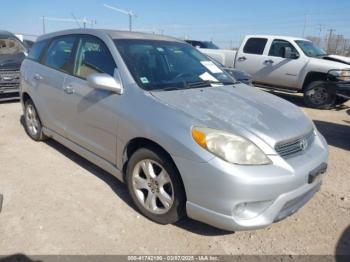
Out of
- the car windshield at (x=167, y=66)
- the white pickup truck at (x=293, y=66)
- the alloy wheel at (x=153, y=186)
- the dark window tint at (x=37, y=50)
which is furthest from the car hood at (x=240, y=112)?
the white pickup truck at (x=293, y=66)

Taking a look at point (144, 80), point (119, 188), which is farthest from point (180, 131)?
point (119, 188)

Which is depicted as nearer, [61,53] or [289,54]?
[61,53]

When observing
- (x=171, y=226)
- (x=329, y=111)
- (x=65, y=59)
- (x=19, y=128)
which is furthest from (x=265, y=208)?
(x=329, y=111)

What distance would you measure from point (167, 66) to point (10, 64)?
19.2ft

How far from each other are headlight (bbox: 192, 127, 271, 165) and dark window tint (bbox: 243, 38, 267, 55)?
7982mm

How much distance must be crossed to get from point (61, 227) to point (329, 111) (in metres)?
7.60

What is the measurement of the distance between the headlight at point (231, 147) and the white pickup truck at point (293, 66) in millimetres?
6624

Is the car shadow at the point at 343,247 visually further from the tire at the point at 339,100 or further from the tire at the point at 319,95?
the tire at the point at 339,100

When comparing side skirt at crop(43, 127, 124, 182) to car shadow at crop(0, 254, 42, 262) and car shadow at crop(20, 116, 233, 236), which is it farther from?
car shadow at crop(0, 254, 42, 262)

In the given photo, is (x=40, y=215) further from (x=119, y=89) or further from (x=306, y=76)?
(x=306, y=76)

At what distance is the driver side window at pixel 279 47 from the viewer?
946 cm

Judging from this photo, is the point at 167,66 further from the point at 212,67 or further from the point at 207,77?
the point at 212,67

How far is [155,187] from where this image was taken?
3.03 m

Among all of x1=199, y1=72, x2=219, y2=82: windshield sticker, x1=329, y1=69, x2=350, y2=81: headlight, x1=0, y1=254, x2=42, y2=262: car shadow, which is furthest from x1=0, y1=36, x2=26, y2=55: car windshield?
x1=329, y1=69, x2=350, y2=81: headlight
